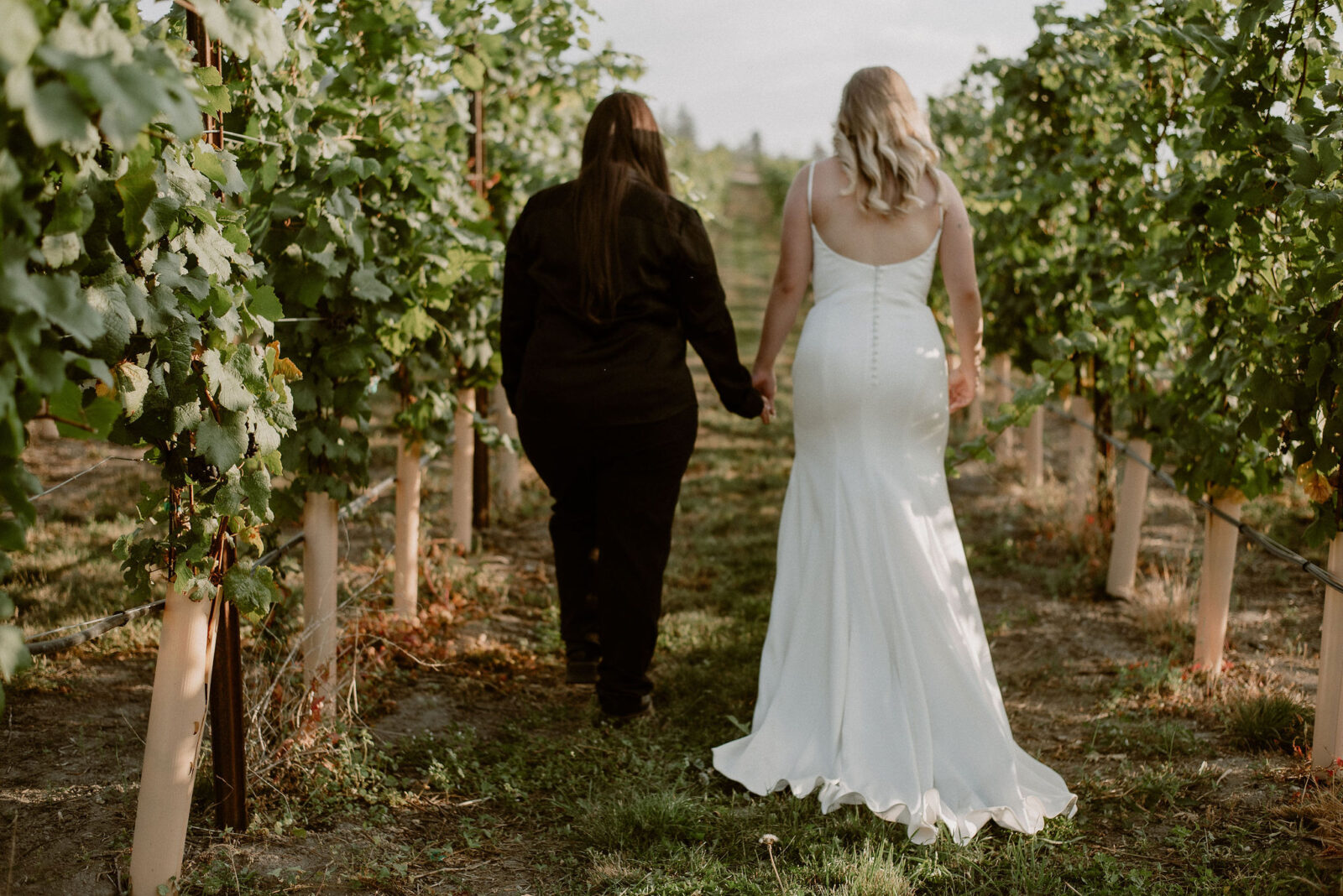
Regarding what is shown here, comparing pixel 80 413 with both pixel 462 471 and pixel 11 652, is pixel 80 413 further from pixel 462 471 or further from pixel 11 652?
pixel 462 471

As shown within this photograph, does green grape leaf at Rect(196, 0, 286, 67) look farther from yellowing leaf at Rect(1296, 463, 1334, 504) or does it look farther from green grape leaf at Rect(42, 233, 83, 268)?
yellowing leaf at Rect(1296, 463, 1334, 504)

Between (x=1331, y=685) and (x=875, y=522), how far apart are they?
4.49ft

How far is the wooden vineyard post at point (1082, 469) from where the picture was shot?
5.73 m

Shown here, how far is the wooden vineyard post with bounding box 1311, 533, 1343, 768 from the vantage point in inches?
116

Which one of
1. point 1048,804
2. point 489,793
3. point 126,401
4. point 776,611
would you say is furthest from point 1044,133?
point 126,401

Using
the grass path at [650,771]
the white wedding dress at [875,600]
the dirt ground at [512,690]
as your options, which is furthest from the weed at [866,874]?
the dirt ground at [512,690]

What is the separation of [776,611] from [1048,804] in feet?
3.21

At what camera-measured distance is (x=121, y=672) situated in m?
3.68

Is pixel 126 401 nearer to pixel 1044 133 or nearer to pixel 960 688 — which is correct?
pixel 960 688

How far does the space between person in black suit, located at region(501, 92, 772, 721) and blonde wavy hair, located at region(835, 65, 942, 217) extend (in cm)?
53

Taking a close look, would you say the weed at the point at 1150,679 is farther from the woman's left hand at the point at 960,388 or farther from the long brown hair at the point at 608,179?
the long brown hair at the point at 608,179

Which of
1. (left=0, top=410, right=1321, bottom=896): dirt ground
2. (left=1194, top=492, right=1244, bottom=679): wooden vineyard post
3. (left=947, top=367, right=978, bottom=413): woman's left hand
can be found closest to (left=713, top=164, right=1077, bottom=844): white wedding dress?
(left=947, top=367, right=978, bottom=413): woman's left hand

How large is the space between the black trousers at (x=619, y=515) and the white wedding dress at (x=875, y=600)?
1.38 feet

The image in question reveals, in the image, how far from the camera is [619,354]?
3.31 m
